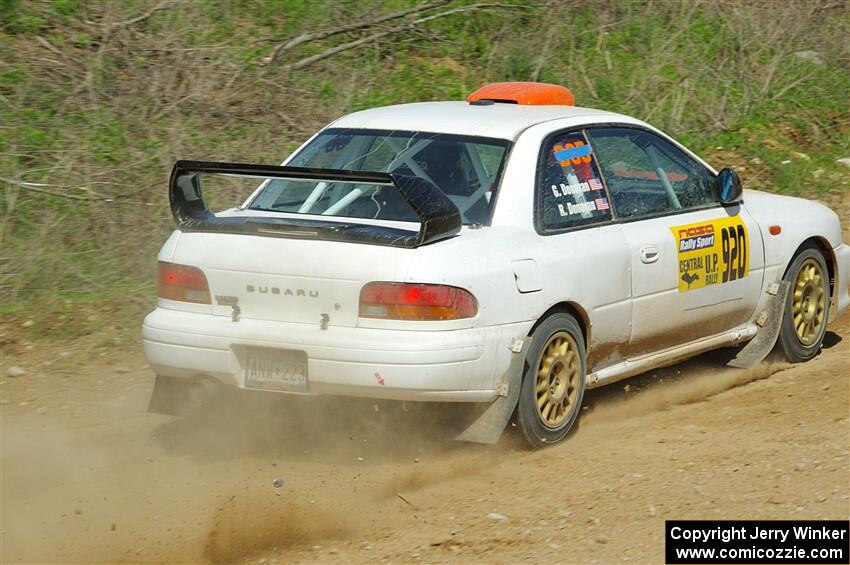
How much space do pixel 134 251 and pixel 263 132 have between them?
6.93 ft

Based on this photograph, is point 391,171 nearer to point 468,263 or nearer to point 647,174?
point 468,263

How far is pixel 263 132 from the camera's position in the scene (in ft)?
34.6

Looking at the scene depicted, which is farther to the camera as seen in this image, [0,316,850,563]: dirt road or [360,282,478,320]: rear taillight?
[360,282,478,320]: rear taillight

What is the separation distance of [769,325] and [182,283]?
3.60 metres

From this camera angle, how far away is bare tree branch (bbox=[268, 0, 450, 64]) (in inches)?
455

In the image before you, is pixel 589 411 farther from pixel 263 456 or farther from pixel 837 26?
pixel 837 26

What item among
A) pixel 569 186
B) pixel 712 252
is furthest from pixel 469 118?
pixel 712 252

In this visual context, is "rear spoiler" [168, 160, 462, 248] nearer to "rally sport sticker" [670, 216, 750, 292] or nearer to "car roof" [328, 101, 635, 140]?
"car roof" [328, 101, 635, 140]

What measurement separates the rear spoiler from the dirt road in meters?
0.85

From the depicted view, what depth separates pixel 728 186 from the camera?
22.8 ft

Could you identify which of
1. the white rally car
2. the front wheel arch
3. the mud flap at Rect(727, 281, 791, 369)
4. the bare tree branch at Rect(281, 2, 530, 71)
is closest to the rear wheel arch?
the white rally car

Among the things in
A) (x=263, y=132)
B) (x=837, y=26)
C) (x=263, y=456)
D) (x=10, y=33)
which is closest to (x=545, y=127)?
(x=263, y=456)

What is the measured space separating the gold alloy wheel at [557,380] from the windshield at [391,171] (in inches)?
27.4

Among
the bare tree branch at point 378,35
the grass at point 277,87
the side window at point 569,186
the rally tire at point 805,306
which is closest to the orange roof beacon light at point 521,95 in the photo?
the side window at point 569,186
